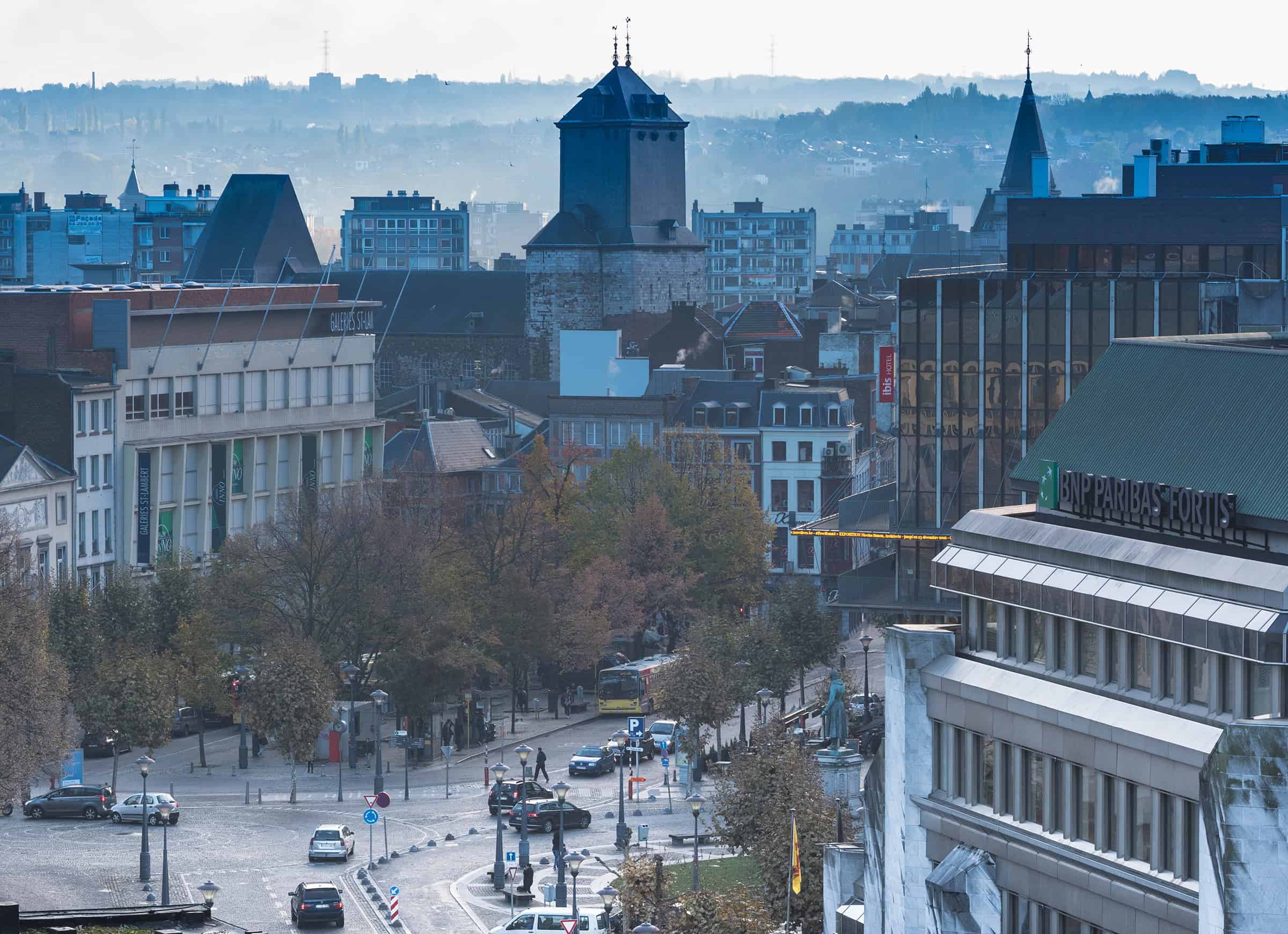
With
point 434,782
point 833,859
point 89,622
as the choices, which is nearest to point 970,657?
point 833,859

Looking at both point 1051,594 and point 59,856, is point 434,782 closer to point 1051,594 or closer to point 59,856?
point 59,856

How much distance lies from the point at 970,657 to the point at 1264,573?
8348 mm

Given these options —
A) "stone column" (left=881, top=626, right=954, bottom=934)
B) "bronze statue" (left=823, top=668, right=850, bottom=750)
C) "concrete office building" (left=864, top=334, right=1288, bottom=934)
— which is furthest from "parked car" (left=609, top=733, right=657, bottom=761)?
"stone column" (left=881, top=626, right=954, bottom=934)

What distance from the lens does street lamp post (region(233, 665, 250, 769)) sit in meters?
94.1

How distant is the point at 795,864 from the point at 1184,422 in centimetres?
1972

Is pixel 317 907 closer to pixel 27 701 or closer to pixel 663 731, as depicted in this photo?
pixel 27 701

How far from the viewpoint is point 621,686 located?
10762 centimetres

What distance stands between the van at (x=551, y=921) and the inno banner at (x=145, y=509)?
6514cm

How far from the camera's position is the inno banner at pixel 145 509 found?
428ft

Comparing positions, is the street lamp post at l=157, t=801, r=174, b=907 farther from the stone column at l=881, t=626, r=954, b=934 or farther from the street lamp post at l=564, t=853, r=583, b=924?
the stone column at l=881, t=626, r=954, b=934

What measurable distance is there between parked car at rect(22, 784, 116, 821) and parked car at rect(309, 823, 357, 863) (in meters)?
8.94

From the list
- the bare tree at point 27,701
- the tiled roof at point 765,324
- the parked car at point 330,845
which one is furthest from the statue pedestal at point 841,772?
the tiled roof at point 765,324

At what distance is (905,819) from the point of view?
162 ft

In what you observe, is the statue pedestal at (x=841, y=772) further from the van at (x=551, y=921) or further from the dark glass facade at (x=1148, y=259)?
the dark glass facade at (x=1148, y=259)
